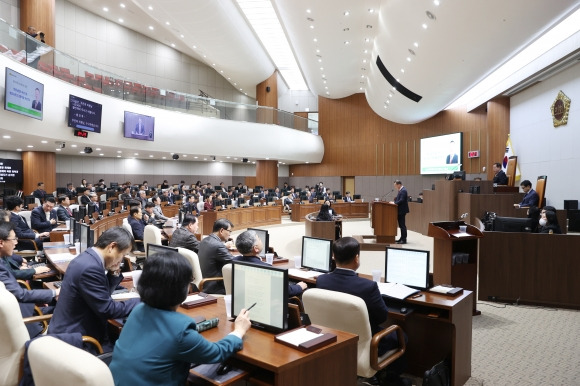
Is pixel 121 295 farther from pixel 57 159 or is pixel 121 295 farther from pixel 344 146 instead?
pixel 344 146

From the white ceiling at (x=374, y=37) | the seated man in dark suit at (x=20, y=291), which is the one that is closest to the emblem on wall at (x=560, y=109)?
the white ceiling at (x=374, y=37)

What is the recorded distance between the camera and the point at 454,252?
16.3 feet

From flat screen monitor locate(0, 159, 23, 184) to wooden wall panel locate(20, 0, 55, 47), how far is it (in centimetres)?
413

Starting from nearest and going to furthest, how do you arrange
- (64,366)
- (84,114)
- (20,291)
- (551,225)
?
(64,366), (20,291), (551,225), (84,114)

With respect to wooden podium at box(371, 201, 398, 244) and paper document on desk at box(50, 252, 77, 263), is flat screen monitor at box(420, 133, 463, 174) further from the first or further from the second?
paper document on desk at box(50, 252, 77, 263)

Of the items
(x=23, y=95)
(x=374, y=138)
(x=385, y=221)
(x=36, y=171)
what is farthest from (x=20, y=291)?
(x=374, y=138)

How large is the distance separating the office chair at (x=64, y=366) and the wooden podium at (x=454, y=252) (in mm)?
4120

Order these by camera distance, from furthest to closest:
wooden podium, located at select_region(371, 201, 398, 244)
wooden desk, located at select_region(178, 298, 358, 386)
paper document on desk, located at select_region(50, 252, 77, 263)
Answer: wooden podium, located at select_region(371, 201, 398, 244) < paper document on desk, located at select_region(50, 252, 77, 263) < wooden desk, located at select_region(178, 298, 358, 386)

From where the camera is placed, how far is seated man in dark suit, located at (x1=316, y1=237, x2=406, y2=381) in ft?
9.12

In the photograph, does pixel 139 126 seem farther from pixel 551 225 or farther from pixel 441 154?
pixel 441 154

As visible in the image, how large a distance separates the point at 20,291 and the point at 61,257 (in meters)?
1.54

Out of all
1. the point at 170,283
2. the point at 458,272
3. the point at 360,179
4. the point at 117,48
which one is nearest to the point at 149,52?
the point at 117,48

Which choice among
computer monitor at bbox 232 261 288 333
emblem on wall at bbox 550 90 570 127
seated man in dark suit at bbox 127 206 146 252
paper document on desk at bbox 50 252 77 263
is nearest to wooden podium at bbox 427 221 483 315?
computer monitor at bbox 232 261 288 333

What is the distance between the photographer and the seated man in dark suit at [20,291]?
10.1 ft
